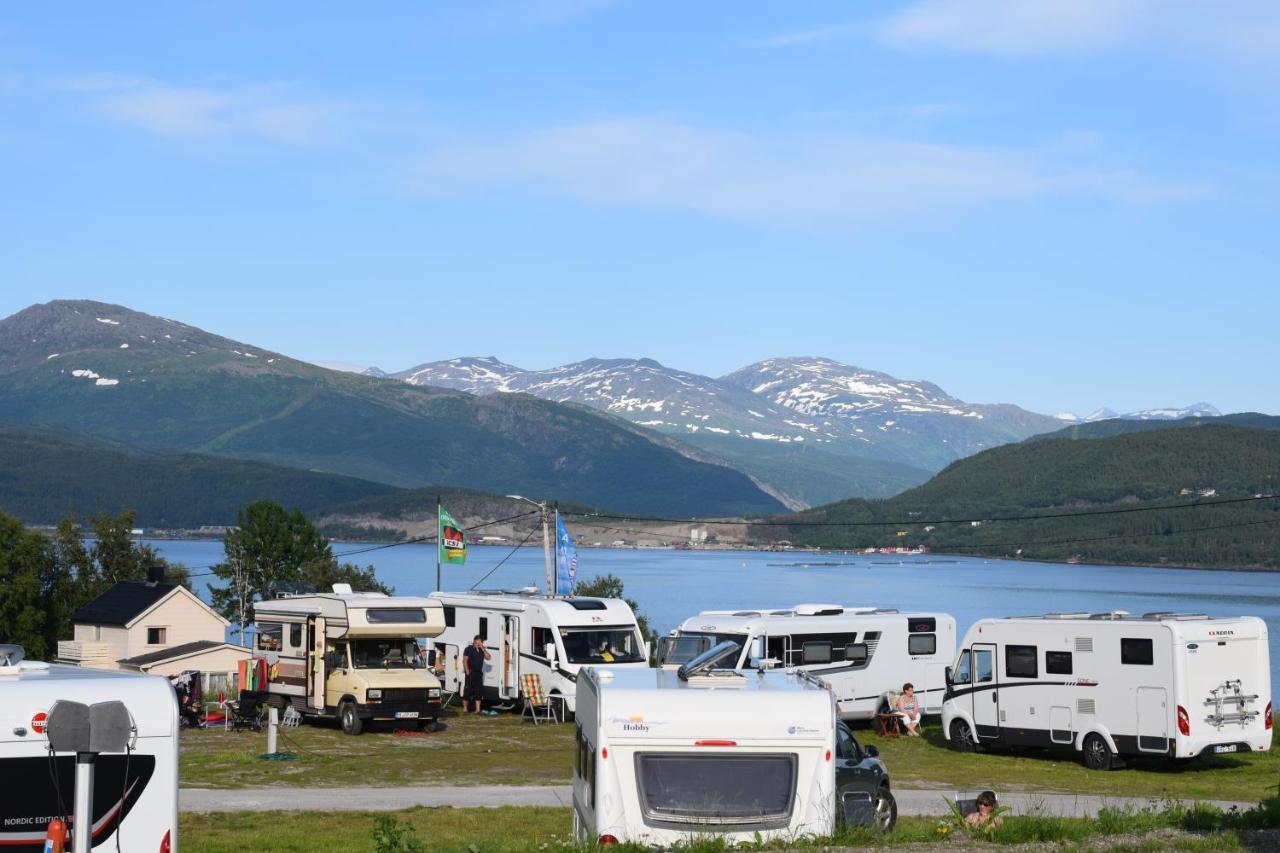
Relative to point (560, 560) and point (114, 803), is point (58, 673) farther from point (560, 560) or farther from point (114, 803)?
point (560, 560)

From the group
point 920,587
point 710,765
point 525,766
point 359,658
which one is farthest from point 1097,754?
point 920,587

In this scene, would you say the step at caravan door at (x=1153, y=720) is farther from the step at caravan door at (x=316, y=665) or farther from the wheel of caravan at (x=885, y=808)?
the step at caravan door at (x=316, y=665)

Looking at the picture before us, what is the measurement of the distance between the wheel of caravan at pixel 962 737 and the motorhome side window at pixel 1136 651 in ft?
11.2

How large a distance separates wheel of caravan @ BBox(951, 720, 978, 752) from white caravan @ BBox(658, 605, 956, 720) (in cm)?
239

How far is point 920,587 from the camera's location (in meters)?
146

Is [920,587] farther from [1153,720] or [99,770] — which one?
[99,770]

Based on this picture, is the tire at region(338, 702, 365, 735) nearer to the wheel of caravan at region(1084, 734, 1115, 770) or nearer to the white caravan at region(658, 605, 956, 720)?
the white caravan at region(658, 605, 956, 720)

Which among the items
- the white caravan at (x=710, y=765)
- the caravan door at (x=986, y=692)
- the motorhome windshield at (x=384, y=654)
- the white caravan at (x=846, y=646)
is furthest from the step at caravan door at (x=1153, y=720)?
the motorhome windshield at (x=384, y=654)

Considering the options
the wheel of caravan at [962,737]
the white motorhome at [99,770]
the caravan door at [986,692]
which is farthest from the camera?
the wheel of caravan at [962,737]

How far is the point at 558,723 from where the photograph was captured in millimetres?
28172

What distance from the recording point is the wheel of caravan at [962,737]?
79.5 feet

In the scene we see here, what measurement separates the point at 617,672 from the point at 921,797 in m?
8.37

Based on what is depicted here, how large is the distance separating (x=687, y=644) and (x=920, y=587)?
123 metres

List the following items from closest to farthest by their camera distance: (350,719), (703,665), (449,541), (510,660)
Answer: (703,665) < (350,719) < (510,660) < (449,541)
